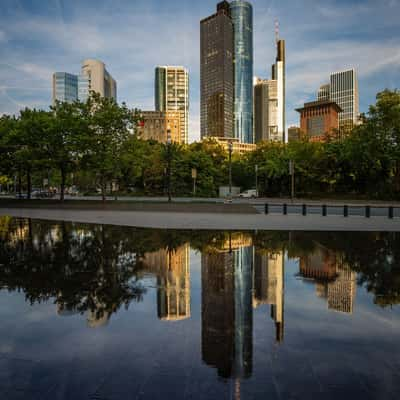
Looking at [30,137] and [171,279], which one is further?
[30,137]

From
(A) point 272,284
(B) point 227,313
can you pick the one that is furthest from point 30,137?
(B) point 227,313

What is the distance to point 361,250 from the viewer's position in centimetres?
1135

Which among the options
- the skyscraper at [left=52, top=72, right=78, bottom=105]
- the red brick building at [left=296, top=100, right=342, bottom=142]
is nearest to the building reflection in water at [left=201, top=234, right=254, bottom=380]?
the red brick building at [left=296, top=100, right=342, bottom=142]

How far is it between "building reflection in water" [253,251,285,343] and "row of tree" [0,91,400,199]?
23.5 m

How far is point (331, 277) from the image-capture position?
26.5ft

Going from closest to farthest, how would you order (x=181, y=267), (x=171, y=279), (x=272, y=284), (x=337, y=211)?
(x=272, y=284) < (x=171, y=279) < (x=181, y=267) < (x=337, y=211)

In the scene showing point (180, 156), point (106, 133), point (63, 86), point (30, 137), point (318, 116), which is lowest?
point (30, 137)

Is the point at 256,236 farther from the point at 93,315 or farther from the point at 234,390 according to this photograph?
the point at 234,390

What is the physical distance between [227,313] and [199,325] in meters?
0.68

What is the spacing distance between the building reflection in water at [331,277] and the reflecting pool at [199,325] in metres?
0.03

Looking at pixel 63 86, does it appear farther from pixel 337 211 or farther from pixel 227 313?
pixel 227 313

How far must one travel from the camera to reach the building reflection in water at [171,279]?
19.6ft

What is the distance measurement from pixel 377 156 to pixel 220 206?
2811 cm

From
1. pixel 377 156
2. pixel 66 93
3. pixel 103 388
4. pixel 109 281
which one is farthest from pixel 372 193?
pixel 66 93
